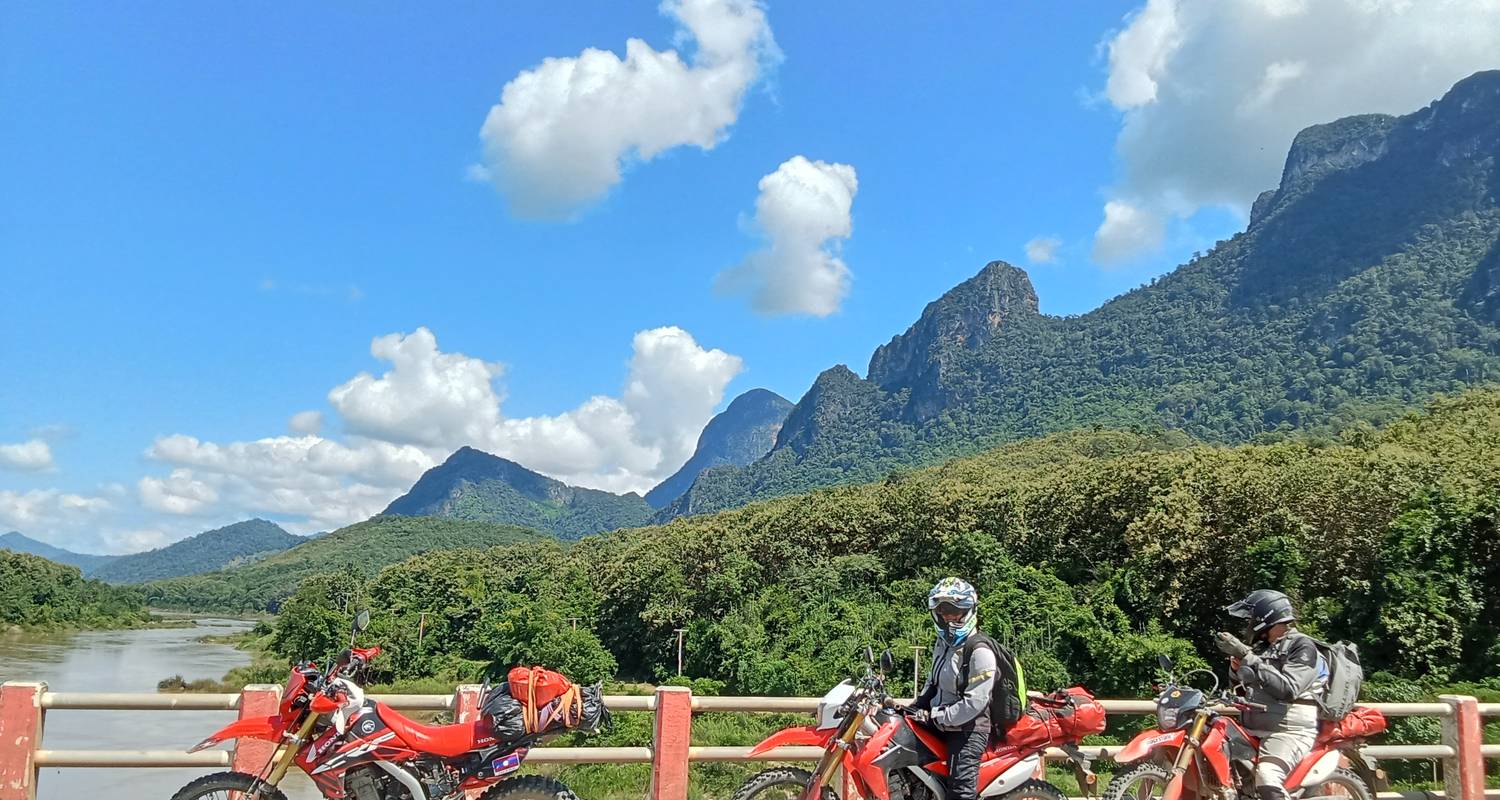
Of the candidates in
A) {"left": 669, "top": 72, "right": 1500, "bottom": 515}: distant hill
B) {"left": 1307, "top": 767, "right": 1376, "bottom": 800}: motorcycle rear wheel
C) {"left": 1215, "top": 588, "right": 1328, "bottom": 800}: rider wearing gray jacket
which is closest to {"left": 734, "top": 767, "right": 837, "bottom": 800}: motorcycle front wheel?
{"left": 1215, "top": 588, "right": 1328, "bottom": 800}: rider wearing gray jacket

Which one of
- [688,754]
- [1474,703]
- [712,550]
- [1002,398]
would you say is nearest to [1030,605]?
[712,550]

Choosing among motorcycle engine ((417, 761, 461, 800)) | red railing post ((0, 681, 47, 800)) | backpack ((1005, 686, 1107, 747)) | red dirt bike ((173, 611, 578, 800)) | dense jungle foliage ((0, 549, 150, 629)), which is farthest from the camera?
dense jungle foliage ((0, 549, 150, 629))

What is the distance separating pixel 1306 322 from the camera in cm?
12912

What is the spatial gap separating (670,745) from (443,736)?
1.26m

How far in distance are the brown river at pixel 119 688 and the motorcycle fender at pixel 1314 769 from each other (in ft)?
20.6

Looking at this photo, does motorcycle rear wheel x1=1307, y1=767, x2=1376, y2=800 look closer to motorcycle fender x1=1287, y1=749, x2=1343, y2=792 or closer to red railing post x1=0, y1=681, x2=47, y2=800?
motorcycle fender x1=1287, y1=749, x2=1343, y2=792

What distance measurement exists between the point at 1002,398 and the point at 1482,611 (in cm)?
15592

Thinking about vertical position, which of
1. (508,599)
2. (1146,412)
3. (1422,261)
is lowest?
(508,599)

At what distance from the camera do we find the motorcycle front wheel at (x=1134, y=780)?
522 cm

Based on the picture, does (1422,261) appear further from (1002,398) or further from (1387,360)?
(1002,398)

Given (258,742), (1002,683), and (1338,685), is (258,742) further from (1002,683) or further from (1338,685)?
(1338,685)

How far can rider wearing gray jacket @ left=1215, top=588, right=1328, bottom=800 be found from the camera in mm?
5082

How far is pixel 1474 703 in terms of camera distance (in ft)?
21.1

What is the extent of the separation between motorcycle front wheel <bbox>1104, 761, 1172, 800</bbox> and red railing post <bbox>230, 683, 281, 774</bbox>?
450 cm
